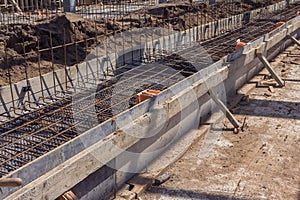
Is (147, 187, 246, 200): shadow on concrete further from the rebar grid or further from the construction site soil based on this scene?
the construction site soil

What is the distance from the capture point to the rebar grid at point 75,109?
4.16 m

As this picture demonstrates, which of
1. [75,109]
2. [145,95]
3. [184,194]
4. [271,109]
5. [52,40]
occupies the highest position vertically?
[52,40]

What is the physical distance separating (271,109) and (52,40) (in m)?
4.78

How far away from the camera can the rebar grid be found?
4.16 metres

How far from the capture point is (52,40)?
812cm

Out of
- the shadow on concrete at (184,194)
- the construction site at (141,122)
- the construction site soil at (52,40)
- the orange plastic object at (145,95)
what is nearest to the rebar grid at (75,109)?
the construction site at (141,122)

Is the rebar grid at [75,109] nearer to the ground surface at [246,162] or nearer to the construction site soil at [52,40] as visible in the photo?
the construction site soil at [52,40]

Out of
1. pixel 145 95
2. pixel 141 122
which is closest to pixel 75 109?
pixel 145 95

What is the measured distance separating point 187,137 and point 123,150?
6.12ft

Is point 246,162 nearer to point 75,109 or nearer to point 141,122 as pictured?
point 141,122

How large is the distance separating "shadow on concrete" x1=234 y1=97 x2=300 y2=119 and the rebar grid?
126 centimetres

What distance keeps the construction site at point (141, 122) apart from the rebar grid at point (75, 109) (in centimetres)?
2

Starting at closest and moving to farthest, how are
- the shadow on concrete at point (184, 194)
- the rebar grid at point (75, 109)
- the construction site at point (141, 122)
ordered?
1. the construction site at point (141, 122)
2. the rebar grid at point (75, 109)
3. the shadow on concrete at point (184, 194)

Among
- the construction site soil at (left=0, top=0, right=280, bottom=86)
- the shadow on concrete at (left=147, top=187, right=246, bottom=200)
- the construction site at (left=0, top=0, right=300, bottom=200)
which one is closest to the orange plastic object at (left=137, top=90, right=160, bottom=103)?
the construction site at (left=0, top=0, right=300, bottom=200)
